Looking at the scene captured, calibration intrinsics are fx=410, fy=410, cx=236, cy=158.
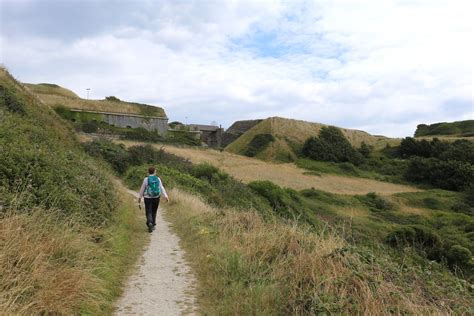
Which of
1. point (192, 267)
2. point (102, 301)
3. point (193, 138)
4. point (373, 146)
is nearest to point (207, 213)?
point (192, 267)

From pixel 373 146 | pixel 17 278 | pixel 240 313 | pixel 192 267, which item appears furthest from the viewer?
pixel 373 146

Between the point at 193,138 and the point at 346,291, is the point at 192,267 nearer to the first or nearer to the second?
the point at 346,291

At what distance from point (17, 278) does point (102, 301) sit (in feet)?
4.34

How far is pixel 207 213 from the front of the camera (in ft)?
41.5

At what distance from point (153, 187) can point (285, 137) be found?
222 feet

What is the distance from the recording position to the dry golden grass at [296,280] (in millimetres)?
4750

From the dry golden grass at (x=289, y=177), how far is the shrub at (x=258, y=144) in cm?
925

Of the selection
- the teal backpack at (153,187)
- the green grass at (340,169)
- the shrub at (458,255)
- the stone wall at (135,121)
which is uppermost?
the stone wall at (135,121)

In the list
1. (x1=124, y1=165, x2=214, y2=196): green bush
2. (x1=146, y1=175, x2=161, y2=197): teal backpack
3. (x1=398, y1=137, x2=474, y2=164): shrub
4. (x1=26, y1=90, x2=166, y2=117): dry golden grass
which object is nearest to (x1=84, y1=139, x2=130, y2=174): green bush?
(x1=124, y1=165, x2=214, y2=196): green bush

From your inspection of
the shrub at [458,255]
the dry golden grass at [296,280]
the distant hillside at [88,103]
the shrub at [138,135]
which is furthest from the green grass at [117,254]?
the distant hillside at [88,103]

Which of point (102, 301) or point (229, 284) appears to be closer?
point (102, 301)

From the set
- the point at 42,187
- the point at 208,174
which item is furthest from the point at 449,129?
the point at 42,187

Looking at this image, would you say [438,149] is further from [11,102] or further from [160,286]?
[160,286]

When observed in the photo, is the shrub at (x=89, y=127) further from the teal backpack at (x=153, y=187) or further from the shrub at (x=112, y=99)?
the teal backpack at (x=153, y=187)
